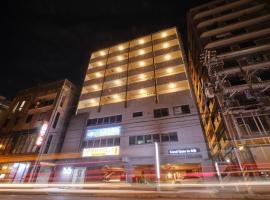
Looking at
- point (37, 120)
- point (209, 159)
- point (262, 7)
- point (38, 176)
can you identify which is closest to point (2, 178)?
point (38, 176)

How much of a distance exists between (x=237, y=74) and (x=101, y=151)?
2201 centimetres

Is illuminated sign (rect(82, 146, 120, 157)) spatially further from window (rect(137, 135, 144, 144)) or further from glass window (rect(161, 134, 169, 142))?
glass window (rect(161, 134, 169, 142))

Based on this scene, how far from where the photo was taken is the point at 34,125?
26.6 m

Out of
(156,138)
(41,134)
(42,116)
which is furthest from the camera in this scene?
(42,116)

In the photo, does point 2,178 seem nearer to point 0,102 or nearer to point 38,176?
point 38,176

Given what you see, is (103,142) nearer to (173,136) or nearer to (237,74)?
(173,136)

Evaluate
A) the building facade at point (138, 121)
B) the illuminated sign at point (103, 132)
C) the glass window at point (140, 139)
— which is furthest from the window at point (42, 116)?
the glass window at point (140, 139)

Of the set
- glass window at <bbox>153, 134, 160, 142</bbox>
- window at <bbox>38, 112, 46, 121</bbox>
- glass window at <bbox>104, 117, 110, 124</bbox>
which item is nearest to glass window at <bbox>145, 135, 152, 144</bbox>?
glass window at <bbox>153, 134, 160, 142</bbox>

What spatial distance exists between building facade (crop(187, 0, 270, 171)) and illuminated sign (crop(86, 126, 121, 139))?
13362 mm

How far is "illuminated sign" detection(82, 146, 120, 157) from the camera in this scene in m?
22.1

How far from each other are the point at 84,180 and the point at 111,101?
1370 centimetres

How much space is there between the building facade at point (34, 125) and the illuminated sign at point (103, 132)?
585 cm

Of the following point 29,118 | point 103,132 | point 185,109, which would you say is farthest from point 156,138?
point 29,118

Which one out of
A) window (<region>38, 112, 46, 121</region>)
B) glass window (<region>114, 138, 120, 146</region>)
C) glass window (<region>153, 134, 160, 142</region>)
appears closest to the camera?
glass window (<region>153, 134, 160, 142</region>)
